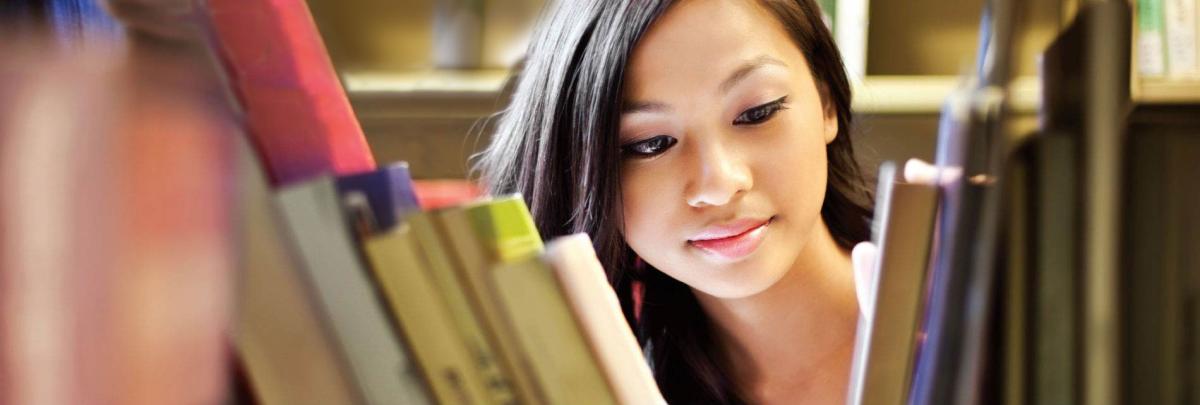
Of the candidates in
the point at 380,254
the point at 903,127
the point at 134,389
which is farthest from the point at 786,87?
the point at 903,127

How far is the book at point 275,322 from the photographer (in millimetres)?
405

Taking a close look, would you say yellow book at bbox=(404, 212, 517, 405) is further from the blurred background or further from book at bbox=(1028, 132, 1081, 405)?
book at bbox=(1028, 132, 1081, 405)

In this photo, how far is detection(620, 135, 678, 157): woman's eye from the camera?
0.82 m

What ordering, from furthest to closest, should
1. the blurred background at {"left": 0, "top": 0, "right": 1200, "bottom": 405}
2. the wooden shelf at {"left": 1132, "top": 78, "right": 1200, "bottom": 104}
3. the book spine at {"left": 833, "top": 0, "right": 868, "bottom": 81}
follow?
the book spine at {"left": 833, "top": 0, "right": 868, "bottom": 81}, the wooden shelf at {"left": 1132, "top": 78, "right": 1200, "bottom": 104}, the blurred background at {"left": 0, "top": 0, "right": 1200, "bottom": 405}

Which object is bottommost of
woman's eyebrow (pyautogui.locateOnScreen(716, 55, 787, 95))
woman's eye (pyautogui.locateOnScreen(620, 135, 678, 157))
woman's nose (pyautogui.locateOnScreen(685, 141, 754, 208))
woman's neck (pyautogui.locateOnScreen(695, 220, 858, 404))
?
woman's neck (pyautogui.locateOnScreen(695, 220, 858, 404))

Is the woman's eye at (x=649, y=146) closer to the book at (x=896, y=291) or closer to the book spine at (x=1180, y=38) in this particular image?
the book at (x=896, y=291)

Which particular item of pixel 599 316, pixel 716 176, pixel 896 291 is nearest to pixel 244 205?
pixel 599 316

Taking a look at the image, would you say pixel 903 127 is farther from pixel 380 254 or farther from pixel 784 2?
pixel 380 254

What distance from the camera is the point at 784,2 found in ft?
3.03

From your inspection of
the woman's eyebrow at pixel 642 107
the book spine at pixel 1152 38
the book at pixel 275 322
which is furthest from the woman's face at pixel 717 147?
the book spine at pixel 1152 38

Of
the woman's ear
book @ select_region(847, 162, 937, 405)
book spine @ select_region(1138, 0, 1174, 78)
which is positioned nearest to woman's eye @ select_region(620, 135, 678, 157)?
the woman's ear

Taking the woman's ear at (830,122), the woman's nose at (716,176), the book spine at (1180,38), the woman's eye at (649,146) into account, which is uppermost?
the book spine at (1180,38)

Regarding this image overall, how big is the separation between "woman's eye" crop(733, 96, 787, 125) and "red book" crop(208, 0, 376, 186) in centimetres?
40

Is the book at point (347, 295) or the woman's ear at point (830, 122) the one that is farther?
the woman's ear at point (830, 122)
